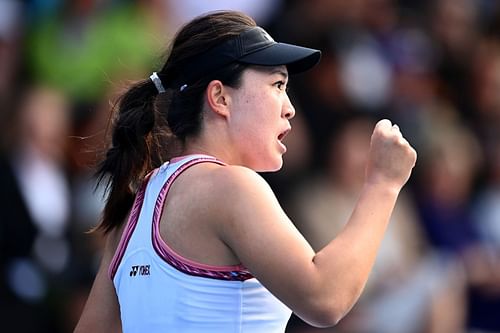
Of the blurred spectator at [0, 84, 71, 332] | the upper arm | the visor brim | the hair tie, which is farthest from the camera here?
the blurred spectator at [0, 84, 71, 332]

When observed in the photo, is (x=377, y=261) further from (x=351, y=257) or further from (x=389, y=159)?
(x=351, y=257)

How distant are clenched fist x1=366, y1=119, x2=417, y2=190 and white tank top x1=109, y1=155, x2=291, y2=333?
16.6 inches

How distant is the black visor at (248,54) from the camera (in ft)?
10.0

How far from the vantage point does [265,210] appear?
9.21 ft

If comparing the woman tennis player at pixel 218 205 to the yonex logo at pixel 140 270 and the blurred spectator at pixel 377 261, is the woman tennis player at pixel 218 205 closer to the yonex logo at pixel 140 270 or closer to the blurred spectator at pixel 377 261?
the yonex logo at pixel 140 270

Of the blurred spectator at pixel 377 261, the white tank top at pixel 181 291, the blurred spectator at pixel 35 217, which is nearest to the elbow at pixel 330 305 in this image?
the white tank top at pixel 181 291

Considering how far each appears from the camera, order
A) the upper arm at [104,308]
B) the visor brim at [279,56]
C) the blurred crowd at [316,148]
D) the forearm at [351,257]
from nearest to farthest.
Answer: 1. the forearm at [351,257]
2. the visor brim at [279,56]
3. the upper arm at [104,308]
4. the blurred crowd at [316,148]

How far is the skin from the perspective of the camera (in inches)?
109

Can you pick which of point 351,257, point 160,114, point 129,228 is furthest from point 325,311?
point 160,114

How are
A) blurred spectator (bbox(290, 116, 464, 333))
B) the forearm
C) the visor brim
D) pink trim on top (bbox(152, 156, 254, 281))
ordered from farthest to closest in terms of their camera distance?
1. blurred spectator (bbox(290, 116, 464, 333))
2. the visor brim
3. pink trim on top (bbox(152, 156, 254, 281))
4. the forearm

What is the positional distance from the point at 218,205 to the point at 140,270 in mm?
314

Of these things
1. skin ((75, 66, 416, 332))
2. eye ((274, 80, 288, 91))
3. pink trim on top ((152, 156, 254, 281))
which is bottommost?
pink trim on top ((152, 156, 254, 281))

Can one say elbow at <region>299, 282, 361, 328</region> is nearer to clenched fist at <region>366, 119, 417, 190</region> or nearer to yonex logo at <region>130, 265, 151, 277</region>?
clenched fist at <region>366, 119, 417, 190</region>

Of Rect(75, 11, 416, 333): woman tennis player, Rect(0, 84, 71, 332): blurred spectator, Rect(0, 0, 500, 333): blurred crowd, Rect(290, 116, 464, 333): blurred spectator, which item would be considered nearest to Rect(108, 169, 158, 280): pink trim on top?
Rect(75, 11, 416, 333): woman tennis player
